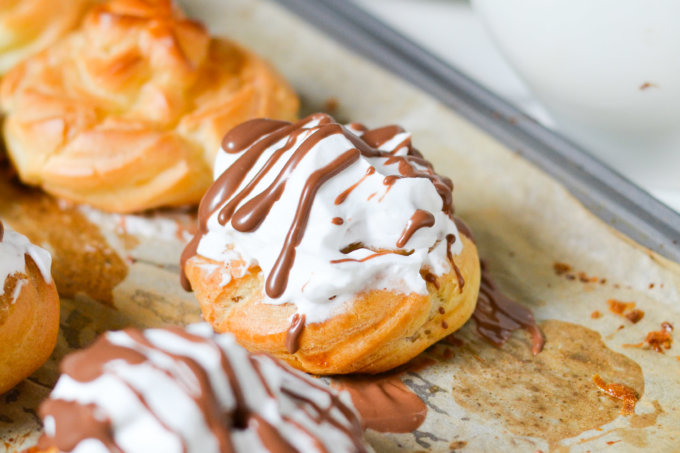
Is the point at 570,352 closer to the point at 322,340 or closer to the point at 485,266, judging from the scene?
the point at 485,266

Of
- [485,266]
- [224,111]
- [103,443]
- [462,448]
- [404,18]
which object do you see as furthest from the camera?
[404,18]

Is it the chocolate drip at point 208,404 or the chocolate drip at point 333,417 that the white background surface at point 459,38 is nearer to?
the chocolate drip at point 333,417

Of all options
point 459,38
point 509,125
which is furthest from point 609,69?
point 459,38

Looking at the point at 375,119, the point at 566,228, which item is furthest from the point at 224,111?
the point at 566,228

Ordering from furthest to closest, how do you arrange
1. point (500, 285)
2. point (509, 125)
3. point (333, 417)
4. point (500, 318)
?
1. point (509, 125)
2. point (500, 285)
3. point (500, 318)
4. point (333, 417)

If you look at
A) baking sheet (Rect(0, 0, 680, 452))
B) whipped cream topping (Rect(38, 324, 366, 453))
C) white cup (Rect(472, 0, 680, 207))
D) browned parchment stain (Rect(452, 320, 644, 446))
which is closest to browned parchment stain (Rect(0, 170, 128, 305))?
baking sheet (Rect(0, 0, 680, 452))

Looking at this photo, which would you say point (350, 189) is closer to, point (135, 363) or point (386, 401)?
point (386, 401)

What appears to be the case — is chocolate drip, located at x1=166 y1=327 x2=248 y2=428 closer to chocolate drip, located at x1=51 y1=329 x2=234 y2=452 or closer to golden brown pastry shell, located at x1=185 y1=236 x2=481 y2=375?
chocolate drip, located at x1=51 y1=329 x2=234 y2=452
